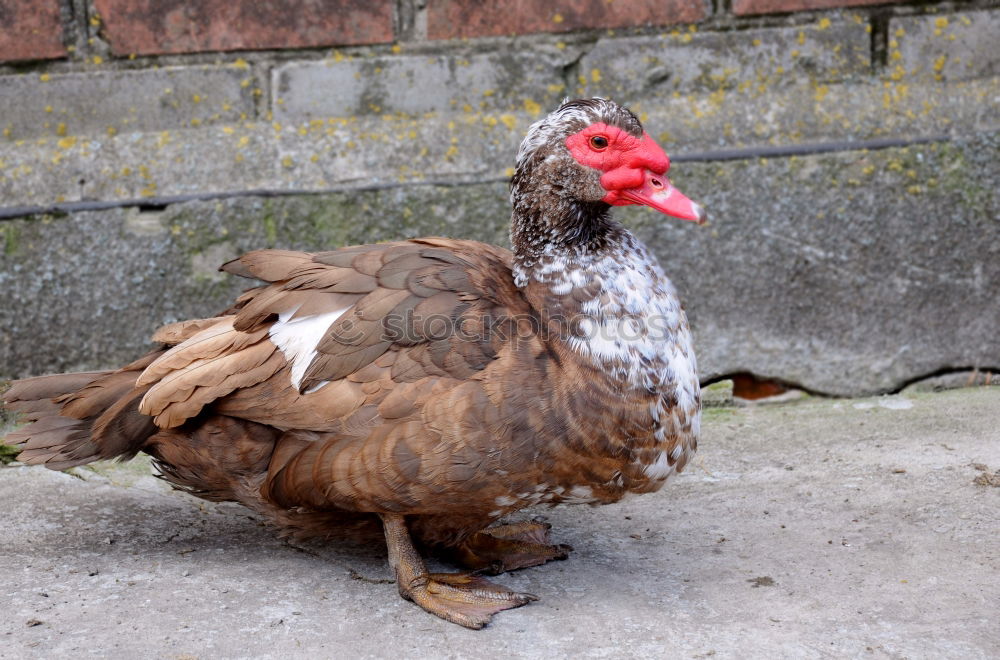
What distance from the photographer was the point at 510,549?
260cm

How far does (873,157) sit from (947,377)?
2.61 feet

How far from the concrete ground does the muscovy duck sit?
14 cm

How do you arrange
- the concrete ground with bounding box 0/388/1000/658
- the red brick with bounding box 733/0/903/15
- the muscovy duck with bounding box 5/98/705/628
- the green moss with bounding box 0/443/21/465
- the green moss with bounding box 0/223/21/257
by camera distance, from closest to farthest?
the concrete ground with bounding box 0/388/1000/658 → the muscovy duck with bounding box 5/98/705/628 → the green moss with bounding box 0/443/21/465 → the green moss with bounding box 0/223/21/257 → the red brick with bounding box 733/0/903/15

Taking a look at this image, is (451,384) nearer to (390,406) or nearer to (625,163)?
(390,406)

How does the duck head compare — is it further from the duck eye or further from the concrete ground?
the concrete ground

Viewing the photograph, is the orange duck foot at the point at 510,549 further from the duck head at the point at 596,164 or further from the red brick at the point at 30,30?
the red brick at the point at 30,30

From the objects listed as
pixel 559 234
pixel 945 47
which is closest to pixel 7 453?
pixel 559 234

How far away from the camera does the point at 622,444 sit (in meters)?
2.27

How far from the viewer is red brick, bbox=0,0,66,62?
3.24 m

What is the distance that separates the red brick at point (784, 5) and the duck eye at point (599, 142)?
1.34 metres

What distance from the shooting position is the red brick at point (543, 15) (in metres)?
3.37

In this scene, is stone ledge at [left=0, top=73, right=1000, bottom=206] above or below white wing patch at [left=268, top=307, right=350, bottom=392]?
above

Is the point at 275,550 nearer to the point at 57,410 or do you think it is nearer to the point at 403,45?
the point at 57,410

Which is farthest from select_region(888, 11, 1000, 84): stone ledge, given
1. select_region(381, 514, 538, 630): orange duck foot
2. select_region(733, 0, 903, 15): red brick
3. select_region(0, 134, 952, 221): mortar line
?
select_region(381, 514, 538, 630): orange duck foot
